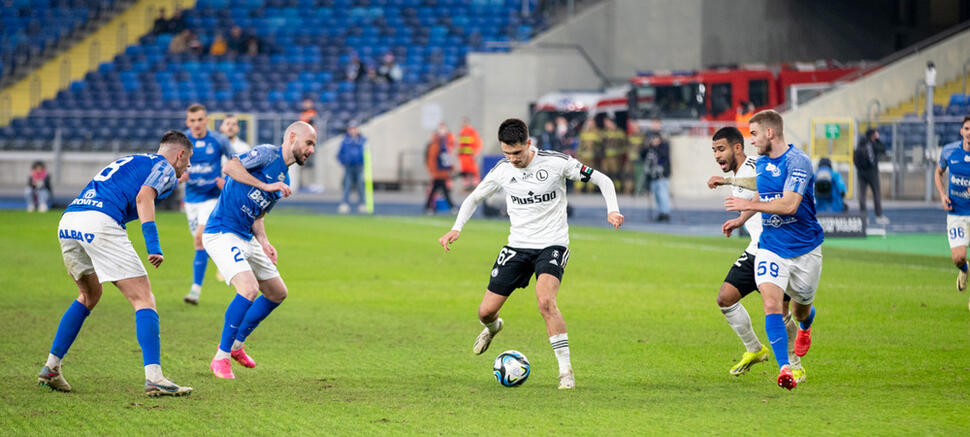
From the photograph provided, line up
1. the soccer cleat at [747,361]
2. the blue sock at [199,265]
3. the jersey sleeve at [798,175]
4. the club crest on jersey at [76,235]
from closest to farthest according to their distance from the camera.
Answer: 1. the club crest on jersey at [76,235]
2. the jersey sleeve at [798,175]
3. the soccer cleat at [747,361]
4. the blue sock at [199,265]

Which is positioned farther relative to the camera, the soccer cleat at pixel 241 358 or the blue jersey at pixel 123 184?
the soccer cleat at pixel 241 358

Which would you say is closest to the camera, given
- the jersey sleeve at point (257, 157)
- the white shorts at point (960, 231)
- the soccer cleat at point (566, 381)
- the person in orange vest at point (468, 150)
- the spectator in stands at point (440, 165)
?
the soccer cleat at point (566, 381)

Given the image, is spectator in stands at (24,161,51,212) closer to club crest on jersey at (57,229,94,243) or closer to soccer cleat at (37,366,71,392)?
soccer cleat at (37,366,71,392)

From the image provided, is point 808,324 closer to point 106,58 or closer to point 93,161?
point 93,161

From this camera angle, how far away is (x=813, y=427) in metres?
7.13

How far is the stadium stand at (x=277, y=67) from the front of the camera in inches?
1529

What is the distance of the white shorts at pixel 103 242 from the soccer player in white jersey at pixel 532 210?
222cm

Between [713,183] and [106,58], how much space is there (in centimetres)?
3879

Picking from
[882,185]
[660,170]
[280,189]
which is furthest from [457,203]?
[280,189]

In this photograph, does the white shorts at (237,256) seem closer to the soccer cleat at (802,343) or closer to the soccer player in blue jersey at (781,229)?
the soccer player in blue jersey at (781,229)

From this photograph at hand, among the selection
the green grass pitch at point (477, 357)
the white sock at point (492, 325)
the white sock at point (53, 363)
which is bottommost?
the green grass pitch at point (477, 357)

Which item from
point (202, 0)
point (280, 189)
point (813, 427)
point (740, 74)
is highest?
point (202, 0)

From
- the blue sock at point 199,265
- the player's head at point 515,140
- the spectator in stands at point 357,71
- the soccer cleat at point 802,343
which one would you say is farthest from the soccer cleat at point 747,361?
the spectator in stands at point 357,71

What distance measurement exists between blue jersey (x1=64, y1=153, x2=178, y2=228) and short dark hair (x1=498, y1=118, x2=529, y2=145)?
2309 mm
